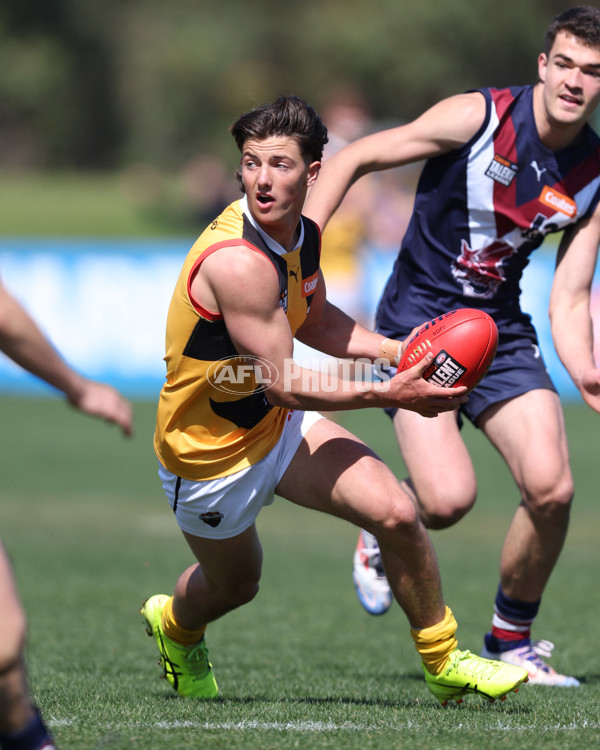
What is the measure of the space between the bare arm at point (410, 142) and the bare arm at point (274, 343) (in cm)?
120

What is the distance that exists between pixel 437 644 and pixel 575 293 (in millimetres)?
1790

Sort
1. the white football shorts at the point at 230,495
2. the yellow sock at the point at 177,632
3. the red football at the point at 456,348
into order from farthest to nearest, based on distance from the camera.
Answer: the yellow sock at the point at 177,632 < the white football shorts at the point at 230,495 < the red football at the point at 456,348

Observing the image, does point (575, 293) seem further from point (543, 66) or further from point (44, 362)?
point (44, 362)

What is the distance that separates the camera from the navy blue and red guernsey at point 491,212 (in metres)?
5.11

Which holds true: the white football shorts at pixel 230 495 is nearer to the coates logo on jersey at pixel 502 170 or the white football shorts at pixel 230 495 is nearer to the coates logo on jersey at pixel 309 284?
the coates logo on jersey at pixel 309 284

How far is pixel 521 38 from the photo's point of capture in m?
38.6

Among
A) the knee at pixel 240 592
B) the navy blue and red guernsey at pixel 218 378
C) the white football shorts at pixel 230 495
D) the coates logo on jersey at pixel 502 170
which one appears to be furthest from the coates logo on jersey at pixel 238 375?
the coates logo on jersey at pixel 502 170

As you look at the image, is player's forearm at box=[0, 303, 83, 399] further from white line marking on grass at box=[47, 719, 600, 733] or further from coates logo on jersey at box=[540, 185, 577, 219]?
coates logo on jersey at box=[540, 185, 577, 219]

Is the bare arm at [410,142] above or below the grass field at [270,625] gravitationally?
above

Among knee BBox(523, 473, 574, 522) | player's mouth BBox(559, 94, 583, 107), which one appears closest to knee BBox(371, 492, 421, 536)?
knee BBox(523, 473, 574, 522)

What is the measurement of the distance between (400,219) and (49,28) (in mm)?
31523

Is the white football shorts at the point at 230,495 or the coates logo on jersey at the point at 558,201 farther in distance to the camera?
the coates logo on jersey at the point at 558,201

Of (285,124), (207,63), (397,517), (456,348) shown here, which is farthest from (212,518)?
(207,63)

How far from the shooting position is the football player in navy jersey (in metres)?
4.91
